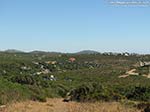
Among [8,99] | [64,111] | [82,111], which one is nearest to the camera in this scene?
[82,111]

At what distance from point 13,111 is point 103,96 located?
959cm

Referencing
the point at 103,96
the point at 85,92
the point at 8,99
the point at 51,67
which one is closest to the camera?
the point at 8,99

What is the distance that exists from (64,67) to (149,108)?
165 m

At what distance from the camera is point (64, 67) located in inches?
7052

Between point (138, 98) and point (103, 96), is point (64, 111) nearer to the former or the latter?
point (103, 96)

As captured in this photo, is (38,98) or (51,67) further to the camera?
(51,67)

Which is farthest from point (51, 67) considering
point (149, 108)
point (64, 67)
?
point (149, 108)

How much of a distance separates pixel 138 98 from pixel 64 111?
1117 centimetres

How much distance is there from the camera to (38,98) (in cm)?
2388

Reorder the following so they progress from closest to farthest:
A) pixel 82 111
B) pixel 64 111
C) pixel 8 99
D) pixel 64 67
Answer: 1. pixel 82 111
2. pixel 64 111
3. pixel 8 99
4. pixel 64 67

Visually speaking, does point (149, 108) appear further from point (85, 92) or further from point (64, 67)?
point (64, 67)

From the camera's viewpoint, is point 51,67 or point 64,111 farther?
point 51,67

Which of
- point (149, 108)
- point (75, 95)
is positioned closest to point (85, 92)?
point (75, 95)

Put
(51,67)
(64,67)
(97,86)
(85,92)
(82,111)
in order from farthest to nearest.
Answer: (64,67), (51,67), (97,86), (85,92), (82,111)
